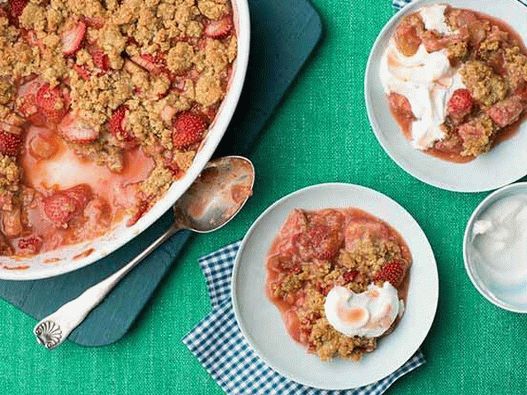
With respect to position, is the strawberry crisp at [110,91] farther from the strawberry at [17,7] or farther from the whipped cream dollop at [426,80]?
the whipped cream dollop at [426,80]

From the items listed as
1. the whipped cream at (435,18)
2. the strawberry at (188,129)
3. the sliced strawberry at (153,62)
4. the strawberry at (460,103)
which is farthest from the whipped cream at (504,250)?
the sliced strawberry at (153,62)

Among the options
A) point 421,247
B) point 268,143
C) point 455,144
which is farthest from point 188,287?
point 455,144

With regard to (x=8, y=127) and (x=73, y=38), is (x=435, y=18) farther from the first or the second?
(x=8, y=127)

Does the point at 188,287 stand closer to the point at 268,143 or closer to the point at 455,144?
the point at 268,143

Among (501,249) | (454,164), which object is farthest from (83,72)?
(501,249)

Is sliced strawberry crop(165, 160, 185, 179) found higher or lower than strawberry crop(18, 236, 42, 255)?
higher

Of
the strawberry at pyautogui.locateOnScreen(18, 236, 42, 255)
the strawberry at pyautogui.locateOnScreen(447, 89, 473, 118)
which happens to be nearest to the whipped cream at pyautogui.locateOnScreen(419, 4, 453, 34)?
the strawberry at pyautogui.locateOnScreen(447, 89, 473, 118)

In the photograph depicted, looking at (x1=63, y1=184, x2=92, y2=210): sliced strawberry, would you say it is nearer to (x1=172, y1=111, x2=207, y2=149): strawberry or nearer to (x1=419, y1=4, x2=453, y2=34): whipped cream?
(x1=172, y1=111, x2=207, y2=149): strawberry
